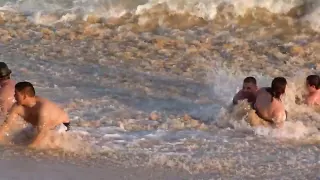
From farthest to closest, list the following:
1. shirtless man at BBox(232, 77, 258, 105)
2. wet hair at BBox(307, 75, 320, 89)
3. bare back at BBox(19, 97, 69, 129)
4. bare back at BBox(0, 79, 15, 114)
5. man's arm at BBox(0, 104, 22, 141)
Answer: wet hair at BBox(307, 75, 320, 89) → shirtless man at BBox(232, 77, 258, 105) → bare back at BBox(0, 79, 15, 114) → bare back at BBox(19, 97, 69, 129) → man's arm at BBox(0, 104, 22, 141)

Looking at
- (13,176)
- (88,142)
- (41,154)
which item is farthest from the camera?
(88,142)

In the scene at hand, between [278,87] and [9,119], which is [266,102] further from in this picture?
[9,119]

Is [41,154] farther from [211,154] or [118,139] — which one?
[211,154]

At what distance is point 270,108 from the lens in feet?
21.0

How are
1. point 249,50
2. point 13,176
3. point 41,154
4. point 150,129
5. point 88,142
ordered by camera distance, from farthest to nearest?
point 249,50, point 150,129, point 88,142, point 41,154, point 13,176

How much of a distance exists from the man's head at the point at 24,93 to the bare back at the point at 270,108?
7.03 ft

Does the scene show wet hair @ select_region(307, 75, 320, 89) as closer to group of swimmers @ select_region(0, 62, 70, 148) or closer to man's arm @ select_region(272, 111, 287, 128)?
man's arm @ select_region(272, 111, 287, 128)

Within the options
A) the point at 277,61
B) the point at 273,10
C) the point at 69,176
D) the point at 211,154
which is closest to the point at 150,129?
the point at 211,154

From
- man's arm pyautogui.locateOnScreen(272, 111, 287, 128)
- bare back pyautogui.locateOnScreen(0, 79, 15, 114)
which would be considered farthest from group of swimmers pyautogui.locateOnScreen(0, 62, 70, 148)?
man's arm pyautogui.locateOnScreen(272, 111, 287, 128)

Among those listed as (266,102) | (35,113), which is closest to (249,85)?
(266,102)

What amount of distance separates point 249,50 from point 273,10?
8.18 ft

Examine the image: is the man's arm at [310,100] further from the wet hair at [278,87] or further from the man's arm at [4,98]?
the man's arm at [4,98]

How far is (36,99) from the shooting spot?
5.96m

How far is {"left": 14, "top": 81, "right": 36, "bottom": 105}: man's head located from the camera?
579 centimetres
